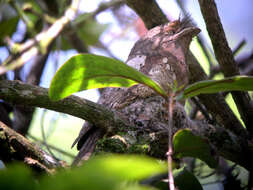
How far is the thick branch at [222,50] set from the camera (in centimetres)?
128

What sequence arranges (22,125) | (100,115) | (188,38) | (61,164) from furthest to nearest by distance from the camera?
(22,125), (188,38), (100,115), (61,164)

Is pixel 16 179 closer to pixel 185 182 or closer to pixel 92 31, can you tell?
pixel 185 182

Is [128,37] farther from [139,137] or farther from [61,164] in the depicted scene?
[61,164]

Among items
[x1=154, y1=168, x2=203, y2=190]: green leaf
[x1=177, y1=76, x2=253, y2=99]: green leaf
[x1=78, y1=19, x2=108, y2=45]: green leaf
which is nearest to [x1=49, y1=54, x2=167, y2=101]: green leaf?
[x1=177, y1=76, x2=253, y2=99]: green leaf

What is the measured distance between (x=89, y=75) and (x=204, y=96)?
3.26 feet

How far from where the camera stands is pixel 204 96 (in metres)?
1.62

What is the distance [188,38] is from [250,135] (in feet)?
2.43

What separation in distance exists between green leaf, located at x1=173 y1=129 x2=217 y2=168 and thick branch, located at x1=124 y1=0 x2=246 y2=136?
2.04 feet

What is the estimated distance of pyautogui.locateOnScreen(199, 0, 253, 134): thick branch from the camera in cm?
128

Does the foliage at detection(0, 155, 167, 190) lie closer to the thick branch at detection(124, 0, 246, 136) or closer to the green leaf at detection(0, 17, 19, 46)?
the thick branch at detection(124, 0, 246, 136)

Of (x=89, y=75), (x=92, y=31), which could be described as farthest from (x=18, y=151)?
(x=92, y=31)

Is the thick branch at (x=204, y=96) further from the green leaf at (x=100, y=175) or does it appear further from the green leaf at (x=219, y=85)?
the green leaf at (x=100, y=175)

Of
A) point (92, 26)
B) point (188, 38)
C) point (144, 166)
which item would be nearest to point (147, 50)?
point (188, 38)

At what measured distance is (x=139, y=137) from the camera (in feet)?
3.88
